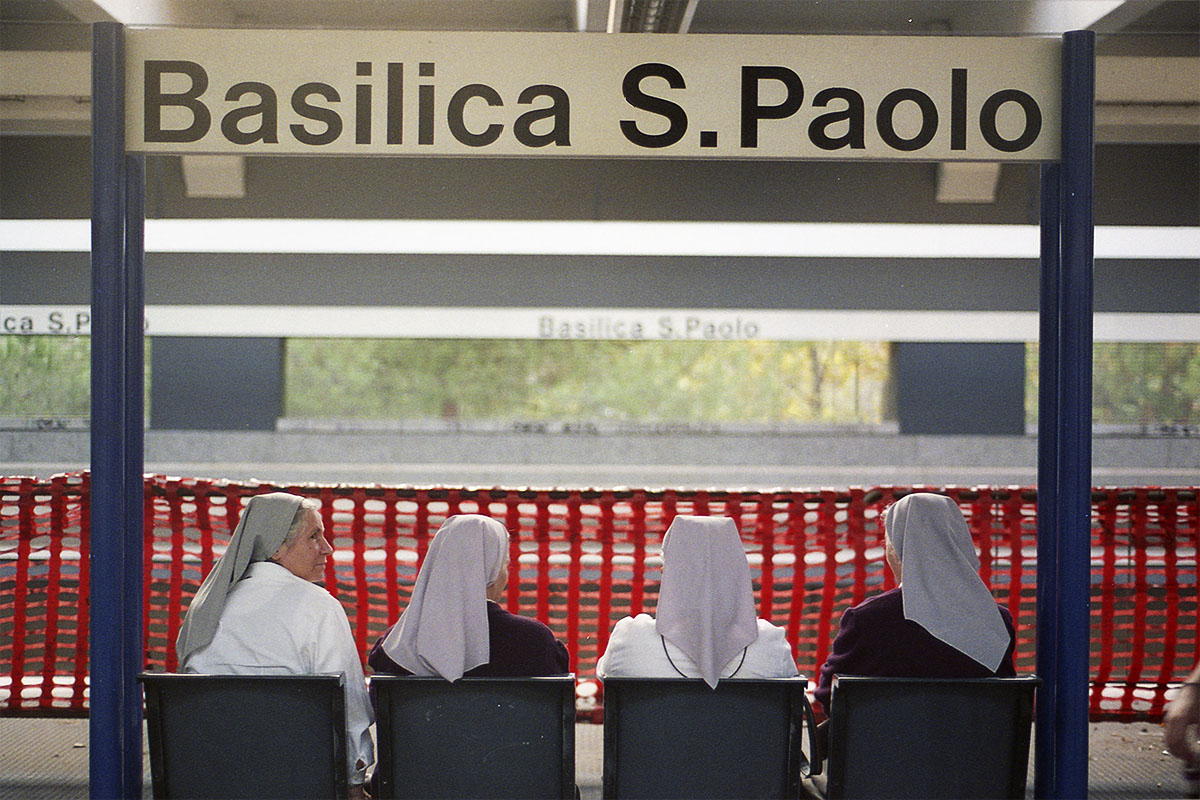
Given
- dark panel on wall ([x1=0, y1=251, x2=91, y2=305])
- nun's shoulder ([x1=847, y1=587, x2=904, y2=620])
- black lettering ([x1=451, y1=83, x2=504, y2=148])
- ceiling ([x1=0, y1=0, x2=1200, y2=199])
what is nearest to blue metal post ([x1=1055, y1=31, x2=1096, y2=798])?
nun's shoulder ([x1=847, y1=587, x2=904, y2=620])

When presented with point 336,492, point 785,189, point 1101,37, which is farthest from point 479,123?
point 785,189

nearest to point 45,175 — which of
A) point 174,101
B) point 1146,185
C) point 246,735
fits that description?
point 174,101

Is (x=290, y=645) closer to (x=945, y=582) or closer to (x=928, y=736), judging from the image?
(x=928, y=736)

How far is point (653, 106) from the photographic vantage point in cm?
285

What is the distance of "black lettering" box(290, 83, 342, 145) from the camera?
9.27ft

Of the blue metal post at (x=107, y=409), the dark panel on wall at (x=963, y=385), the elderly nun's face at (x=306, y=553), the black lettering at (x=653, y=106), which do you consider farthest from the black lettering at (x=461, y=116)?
the dark panel on wall at (x=963, y=385)

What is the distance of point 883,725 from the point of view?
2465 millimetres

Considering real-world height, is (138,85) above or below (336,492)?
above

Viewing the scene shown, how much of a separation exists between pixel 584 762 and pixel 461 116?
2.31 m

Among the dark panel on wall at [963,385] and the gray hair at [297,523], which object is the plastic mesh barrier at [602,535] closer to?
the gray hair at [297,523]

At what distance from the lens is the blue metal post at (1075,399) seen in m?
2.80

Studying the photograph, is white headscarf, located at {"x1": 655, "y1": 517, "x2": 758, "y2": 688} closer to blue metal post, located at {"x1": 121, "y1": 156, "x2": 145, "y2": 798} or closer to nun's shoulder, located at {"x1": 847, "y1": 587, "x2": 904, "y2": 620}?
nun's shoulder, located at {"x1": 847, "y1": 587, "x2": 904, "y2": 620}

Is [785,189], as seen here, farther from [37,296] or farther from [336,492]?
[37,296]

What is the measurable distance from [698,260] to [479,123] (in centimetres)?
677
